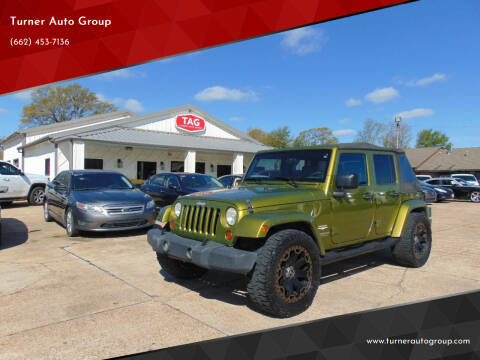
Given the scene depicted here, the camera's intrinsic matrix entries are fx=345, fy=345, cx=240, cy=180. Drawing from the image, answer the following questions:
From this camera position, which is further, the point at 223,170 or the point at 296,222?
the point at 223,170

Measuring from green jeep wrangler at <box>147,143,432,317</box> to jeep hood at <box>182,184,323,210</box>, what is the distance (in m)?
0.01

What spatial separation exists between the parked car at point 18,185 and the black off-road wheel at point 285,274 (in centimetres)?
1196

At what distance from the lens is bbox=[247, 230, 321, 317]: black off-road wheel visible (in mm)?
3166

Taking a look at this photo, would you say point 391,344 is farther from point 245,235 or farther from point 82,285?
point 82,285

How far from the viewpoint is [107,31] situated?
16.7 feet

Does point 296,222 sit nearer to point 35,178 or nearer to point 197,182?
point 197,182

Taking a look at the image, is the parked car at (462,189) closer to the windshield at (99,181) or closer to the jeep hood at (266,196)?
the windshield at (99,181)

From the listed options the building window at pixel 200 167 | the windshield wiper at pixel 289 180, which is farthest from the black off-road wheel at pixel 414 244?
the building window at pixel 200 167

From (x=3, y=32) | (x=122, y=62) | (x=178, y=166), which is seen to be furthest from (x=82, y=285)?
(x=178, y=166)

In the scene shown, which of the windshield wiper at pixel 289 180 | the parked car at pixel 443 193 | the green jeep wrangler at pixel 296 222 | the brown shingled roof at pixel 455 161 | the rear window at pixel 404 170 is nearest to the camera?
the green jeep wrangler at pixel 296 222

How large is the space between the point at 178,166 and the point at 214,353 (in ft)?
75.5

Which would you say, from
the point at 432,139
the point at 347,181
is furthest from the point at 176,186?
the point at 432,139

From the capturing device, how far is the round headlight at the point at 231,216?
3398 mm

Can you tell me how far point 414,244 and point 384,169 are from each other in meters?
1.19
